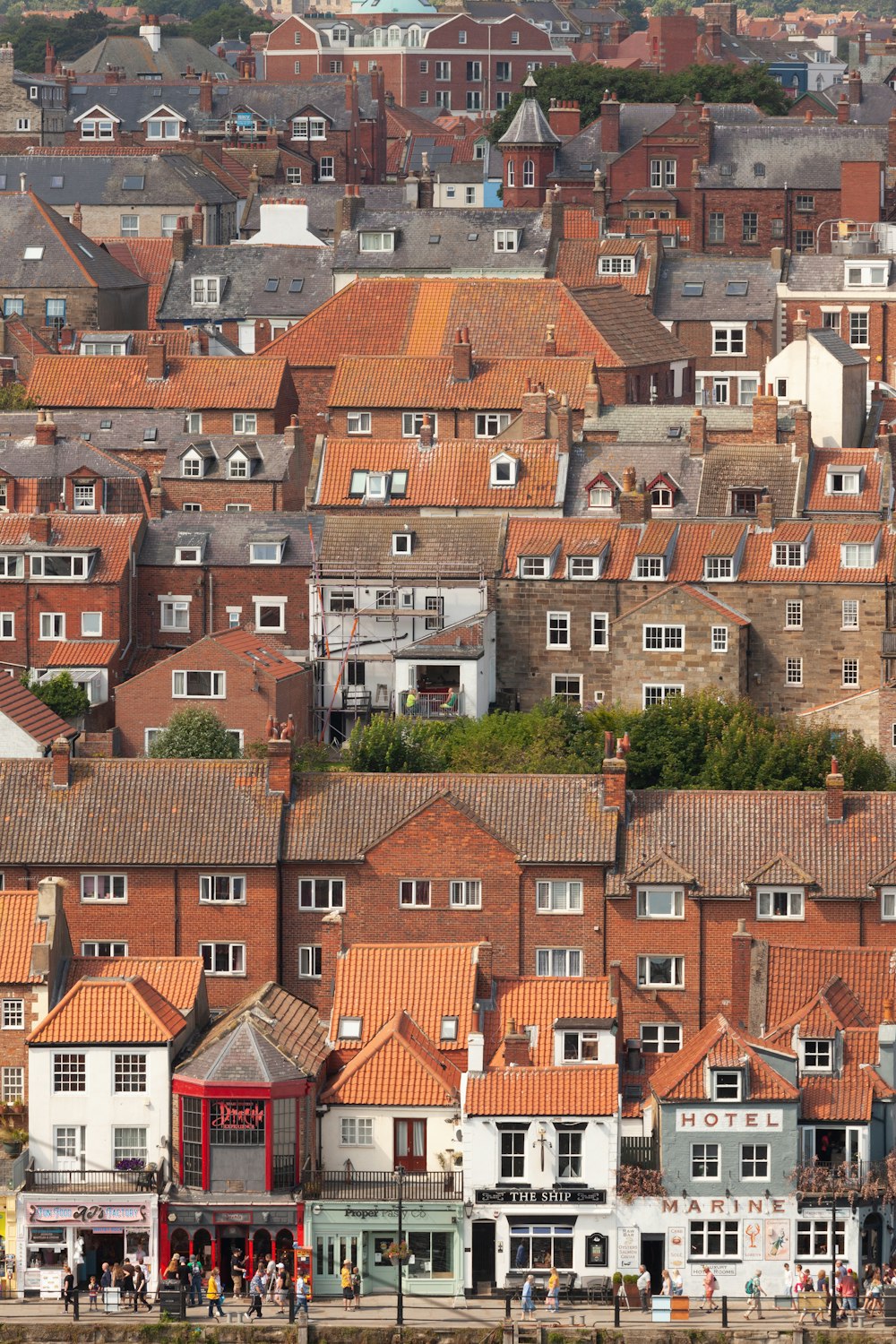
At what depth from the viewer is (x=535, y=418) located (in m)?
112

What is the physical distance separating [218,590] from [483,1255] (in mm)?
34350

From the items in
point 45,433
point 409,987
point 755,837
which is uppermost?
point 45,433

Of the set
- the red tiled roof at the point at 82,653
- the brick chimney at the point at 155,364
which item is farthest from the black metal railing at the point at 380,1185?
the brick chimney at the point at 155,364

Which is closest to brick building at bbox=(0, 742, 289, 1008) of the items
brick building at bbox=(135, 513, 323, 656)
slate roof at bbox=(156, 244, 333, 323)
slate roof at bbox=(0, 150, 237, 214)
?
brick building at bbox=(135, 513, 323, 656)

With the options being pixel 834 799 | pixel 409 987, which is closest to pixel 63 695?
pixel 409 987

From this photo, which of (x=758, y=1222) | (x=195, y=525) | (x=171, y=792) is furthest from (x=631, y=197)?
(x=758, y=1222)

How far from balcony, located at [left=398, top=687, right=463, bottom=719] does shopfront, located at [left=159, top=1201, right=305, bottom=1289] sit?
27277mm

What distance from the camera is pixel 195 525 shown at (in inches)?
4245

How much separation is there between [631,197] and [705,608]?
6427 centimetres

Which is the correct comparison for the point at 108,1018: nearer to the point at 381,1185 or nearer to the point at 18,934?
the point at 18,934

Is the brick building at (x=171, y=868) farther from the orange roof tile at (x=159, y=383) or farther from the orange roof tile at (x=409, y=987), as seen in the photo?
the orange roof tile at (x=159, y=383)

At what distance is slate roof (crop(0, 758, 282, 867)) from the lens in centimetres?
8581

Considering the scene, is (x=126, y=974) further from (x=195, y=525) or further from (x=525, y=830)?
(x=195, y=525)

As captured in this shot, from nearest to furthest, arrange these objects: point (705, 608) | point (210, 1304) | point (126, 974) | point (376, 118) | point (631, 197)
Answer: point (210, 1304) < point (126, 974) < point (705, 608) < point (631, 197) < point (376, 118)
